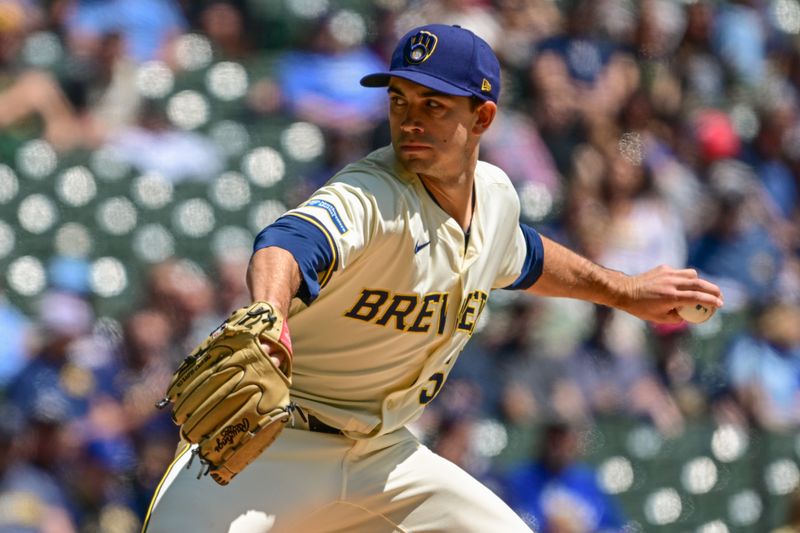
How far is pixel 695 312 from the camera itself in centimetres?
376

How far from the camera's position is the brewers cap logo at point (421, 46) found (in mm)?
3252

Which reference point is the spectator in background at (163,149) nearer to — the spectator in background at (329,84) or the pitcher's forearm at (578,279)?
the spectator in background at (329,84)

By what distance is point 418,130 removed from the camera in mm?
3258

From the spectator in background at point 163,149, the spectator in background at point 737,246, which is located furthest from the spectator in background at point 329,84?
the spectator in background at point 737,246

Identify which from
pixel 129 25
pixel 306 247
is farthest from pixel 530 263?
pixel 129 25

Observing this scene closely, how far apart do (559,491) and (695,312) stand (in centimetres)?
217

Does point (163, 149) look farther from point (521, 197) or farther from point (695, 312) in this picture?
point (695, 312)

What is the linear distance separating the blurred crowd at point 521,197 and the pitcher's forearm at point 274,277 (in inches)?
98.2

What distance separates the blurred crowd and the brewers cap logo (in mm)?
2208

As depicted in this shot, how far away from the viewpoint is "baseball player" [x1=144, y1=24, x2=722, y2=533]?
3.06m

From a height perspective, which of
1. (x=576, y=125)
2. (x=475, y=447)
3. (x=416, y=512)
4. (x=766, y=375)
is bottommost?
(x=766, y=375)

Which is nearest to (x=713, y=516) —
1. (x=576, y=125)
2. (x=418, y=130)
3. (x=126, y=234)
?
(x=576, y=125)

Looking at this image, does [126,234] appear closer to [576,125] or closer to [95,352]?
[95,352]

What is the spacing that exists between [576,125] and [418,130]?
3431 millimetres
